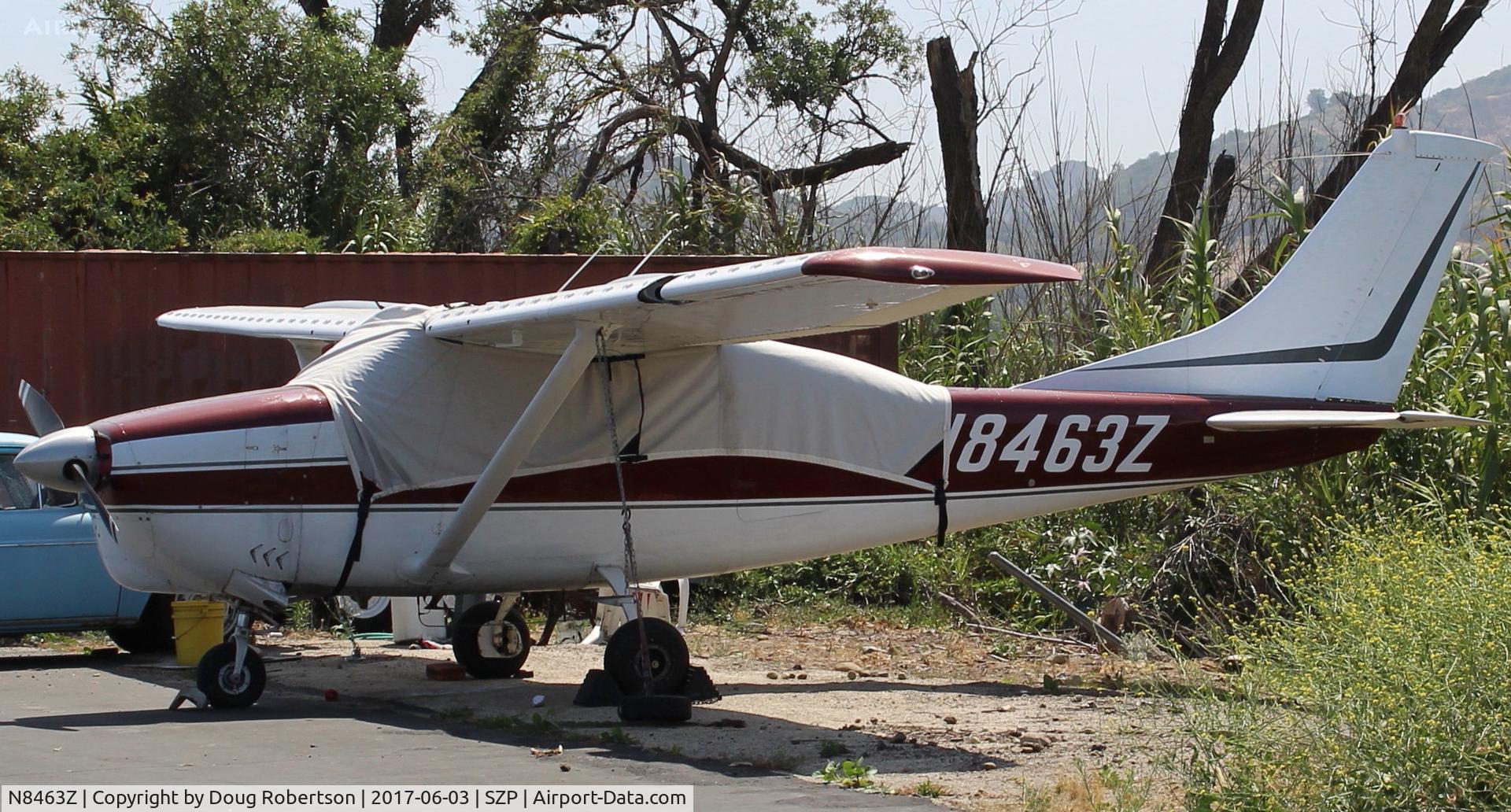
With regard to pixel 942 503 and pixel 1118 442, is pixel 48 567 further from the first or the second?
pixel 1118 442

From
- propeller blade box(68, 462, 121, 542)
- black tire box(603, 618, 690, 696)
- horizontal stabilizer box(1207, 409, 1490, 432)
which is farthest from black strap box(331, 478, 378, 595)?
horizontal stabilizer box(1207, 409, 1490, 432)

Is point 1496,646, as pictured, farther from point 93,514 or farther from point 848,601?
point 848,601

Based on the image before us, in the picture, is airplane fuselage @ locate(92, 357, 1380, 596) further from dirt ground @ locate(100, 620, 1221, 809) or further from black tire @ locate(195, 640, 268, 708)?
dirt ground @ locate(100, 620, 1221, 809)

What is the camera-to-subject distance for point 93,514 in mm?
7938

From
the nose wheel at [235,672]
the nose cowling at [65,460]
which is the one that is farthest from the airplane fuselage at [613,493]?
the nose wheel at [235,672]

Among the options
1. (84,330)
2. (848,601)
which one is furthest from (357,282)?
(848,601)

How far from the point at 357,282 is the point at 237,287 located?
3.21ft

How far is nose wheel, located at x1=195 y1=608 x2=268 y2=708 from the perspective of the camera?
→ 8.07 meters

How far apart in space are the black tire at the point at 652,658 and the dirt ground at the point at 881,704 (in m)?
0.25

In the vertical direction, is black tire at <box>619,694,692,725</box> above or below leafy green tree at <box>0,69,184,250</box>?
below

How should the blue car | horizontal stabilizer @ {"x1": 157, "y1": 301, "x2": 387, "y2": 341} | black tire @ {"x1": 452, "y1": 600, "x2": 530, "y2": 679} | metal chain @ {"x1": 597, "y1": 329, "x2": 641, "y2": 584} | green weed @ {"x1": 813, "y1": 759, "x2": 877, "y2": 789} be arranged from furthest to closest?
the blue car, horizontal stabilizer @ {"x1": 157, "y1": 301, "x2": 387, "y2": 341}, black tire @ {"x1": 452, "y1": 600, "x2": 530, "y2": 679}, metal chain @ {"x1": 597, "y1": 329, "x2": 641, "y2": 584}, green weed @ {"x1": 813, "y1": 759, "x2": 877, "y2": 789}

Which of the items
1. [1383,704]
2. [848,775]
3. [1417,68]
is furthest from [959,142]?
[1383,704]

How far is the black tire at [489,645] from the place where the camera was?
→ 967cm

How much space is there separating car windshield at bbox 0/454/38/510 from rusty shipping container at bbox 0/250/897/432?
1.73m
